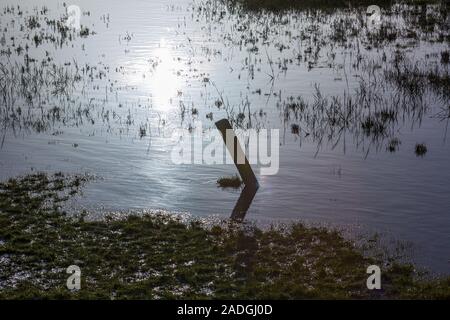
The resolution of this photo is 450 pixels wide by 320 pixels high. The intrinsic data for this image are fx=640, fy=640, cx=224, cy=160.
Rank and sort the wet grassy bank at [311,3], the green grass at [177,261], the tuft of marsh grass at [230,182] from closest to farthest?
1. the green grass at [177,261]
2. the tuft of marsh grass at [230,182]
3. the wet grassy bank at [311,3]

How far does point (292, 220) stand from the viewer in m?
12.3

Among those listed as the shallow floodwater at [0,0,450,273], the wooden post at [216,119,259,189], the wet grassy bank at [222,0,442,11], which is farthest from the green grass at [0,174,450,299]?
the wet grassy bank at [222,0,442,11]

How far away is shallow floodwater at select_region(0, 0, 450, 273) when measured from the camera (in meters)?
12.9

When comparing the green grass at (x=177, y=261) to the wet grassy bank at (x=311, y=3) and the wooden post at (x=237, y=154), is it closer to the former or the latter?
the wooden post at (x=237, y=154)

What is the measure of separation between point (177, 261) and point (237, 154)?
12.0 ft

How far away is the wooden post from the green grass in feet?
6.26

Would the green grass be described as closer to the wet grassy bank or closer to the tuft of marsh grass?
the tuft of marsh grass

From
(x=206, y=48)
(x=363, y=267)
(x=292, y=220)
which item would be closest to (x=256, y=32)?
(x=206, y=48)

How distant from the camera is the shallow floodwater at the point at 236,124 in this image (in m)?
12.9

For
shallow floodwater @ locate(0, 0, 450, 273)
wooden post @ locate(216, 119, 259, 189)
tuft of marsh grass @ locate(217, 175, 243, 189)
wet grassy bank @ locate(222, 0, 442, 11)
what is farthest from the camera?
wet grassy bank @ locate(222, 0, 442, 11)

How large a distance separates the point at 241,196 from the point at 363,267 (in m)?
4.05

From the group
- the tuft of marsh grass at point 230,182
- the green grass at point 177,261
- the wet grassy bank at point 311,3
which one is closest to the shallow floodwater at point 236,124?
the tuft of marsh grass at point 230,182

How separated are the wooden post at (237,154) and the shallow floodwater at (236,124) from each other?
36 cm

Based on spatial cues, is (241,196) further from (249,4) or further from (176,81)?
(249,4)
